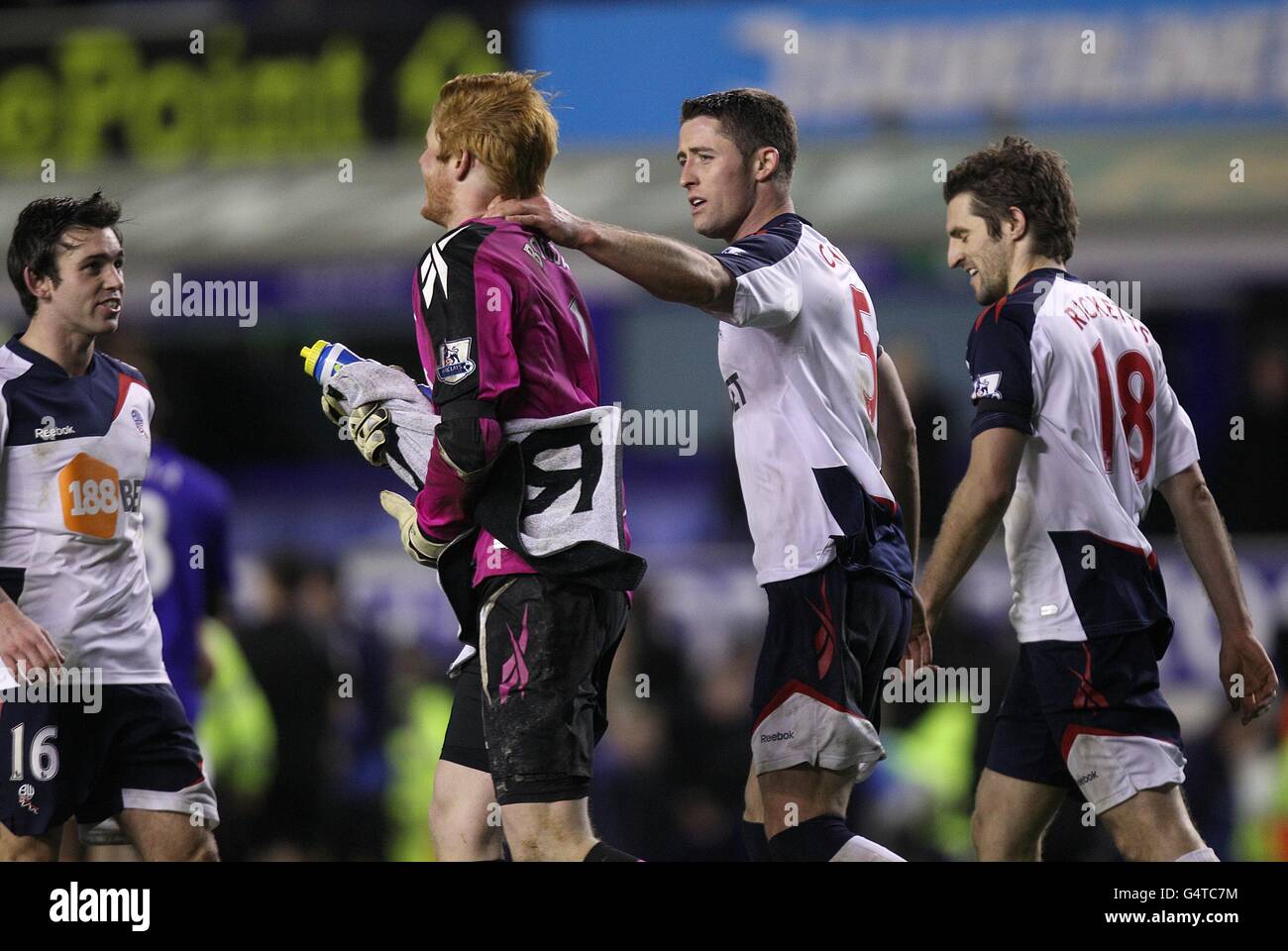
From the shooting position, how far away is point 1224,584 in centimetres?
470

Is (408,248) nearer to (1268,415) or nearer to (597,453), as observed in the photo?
(1268,415)

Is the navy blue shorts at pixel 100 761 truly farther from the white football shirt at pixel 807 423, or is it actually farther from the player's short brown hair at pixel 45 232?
the white football shirt at pixel 807 423

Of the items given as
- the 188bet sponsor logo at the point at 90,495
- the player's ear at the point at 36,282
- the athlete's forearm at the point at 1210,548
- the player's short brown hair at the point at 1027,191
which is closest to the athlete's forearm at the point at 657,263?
the player's short brown hair at the point at 1027,191

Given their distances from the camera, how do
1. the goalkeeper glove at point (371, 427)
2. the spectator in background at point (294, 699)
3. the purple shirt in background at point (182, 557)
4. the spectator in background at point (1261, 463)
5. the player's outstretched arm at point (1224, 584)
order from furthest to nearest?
the spectator in background at point (1261, 463) < the spectator in background at point (294, 699) < the purple shirt in background at point (182, 557) < the player's outstretched arm at point (1224, 584) < the goalkeeper glove at point (371, 427)

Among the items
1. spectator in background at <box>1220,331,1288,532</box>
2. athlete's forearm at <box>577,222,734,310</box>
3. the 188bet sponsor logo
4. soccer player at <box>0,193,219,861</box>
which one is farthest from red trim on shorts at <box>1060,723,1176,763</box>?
spectator in background at <box>1220,331,1288,532</box>

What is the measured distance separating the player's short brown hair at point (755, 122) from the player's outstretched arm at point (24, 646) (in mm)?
2295

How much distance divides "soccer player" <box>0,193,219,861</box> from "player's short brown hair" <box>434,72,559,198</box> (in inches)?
52.5

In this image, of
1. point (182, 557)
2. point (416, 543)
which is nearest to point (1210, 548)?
point (416, 543)

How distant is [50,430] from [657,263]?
1.98 meters

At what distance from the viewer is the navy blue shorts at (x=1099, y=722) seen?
4383mm

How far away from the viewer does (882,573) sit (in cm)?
437

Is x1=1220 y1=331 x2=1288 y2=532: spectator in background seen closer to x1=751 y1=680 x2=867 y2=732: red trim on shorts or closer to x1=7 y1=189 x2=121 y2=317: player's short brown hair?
x1=751 y1=680 x2=867 y2=732: red trim on shorts

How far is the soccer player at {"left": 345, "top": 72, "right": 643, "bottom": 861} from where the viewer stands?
387 cm
